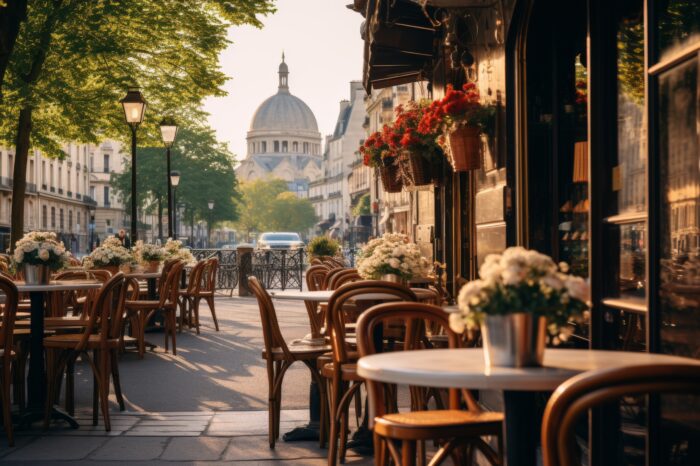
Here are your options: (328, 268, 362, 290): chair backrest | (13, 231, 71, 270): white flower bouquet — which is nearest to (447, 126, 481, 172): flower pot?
(328, 268, 362, 290): chair backrest

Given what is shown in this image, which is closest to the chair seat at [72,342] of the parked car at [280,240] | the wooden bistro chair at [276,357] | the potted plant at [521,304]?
the wooden bistro chair at [276,357]

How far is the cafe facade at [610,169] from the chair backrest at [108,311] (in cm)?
274

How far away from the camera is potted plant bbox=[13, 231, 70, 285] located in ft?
29.6

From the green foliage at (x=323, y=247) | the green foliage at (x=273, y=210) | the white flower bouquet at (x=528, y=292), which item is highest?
the green foliage at (x=273, y=210)

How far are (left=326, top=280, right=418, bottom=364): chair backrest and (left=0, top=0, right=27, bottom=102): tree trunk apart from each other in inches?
427

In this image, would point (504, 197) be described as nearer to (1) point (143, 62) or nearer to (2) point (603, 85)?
(2) point (603, 85)

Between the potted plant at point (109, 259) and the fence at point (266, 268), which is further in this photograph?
the fence at point (266, 268)

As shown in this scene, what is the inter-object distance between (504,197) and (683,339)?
3.32 meters

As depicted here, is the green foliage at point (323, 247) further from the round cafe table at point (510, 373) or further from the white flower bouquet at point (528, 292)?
the white flower bouquet at point (528, 292)

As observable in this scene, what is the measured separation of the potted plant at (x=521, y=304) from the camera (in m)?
3.73

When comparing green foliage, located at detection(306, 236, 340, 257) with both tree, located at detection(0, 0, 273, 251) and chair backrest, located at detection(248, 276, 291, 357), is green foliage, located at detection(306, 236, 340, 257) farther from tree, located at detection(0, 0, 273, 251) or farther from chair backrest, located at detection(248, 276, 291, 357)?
chair backrest, located at detection(248, 276, 291, 357)

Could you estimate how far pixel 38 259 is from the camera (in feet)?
29.8

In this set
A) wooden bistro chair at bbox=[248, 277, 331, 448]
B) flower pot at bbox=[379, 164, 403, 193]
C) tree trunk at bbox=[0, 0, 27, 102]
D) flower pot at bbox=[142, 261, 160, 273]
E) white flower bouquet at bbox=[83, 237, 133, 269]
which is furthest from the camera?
flower pot at bbox=[142, 261, 160, 273]

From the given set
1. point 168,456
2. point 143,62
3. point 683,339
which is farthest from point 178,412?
point 143,62
